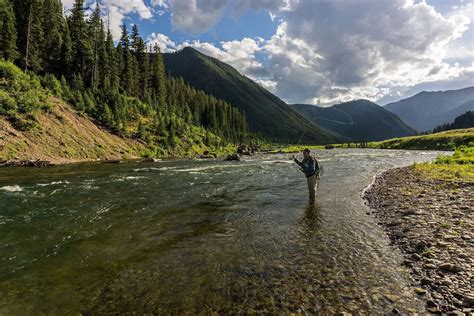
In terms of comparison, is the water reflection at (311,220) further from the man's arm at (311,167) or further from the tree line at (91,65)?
the tree line at (91,65)

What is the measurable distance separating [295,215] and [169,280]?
26.1 ft

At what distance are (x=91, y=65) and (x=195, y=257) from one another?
76638 mm

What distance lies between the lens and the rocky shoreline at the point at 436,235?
673 centimetres

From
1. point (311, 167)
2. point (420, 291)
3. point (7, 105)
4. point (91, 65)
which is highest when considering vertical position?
point (91, 65)

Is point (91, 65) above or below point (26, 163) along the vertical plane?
above

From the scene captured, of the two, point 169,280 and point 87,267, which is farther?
point 87,267

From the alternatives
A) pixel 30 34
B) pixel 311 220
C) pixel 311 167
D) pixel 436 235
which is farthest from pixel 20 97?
pixel 436 235

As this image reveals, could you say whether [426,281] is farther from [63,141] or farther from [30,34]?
[30,34]

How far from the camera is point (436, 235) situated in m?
10.1

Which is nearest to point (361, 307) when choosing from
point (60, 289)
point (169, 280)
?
point (169, 280)

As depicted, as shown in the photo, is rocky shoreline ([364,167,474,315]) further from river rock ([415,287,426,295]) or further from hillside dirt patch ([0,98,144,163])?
hillside dirt patch ([0,98,144,163])

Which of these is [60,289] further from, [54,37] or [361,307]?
[54,37]

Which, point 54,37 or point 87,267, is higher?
point 54,37

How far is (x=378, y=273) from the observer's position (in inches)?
316
